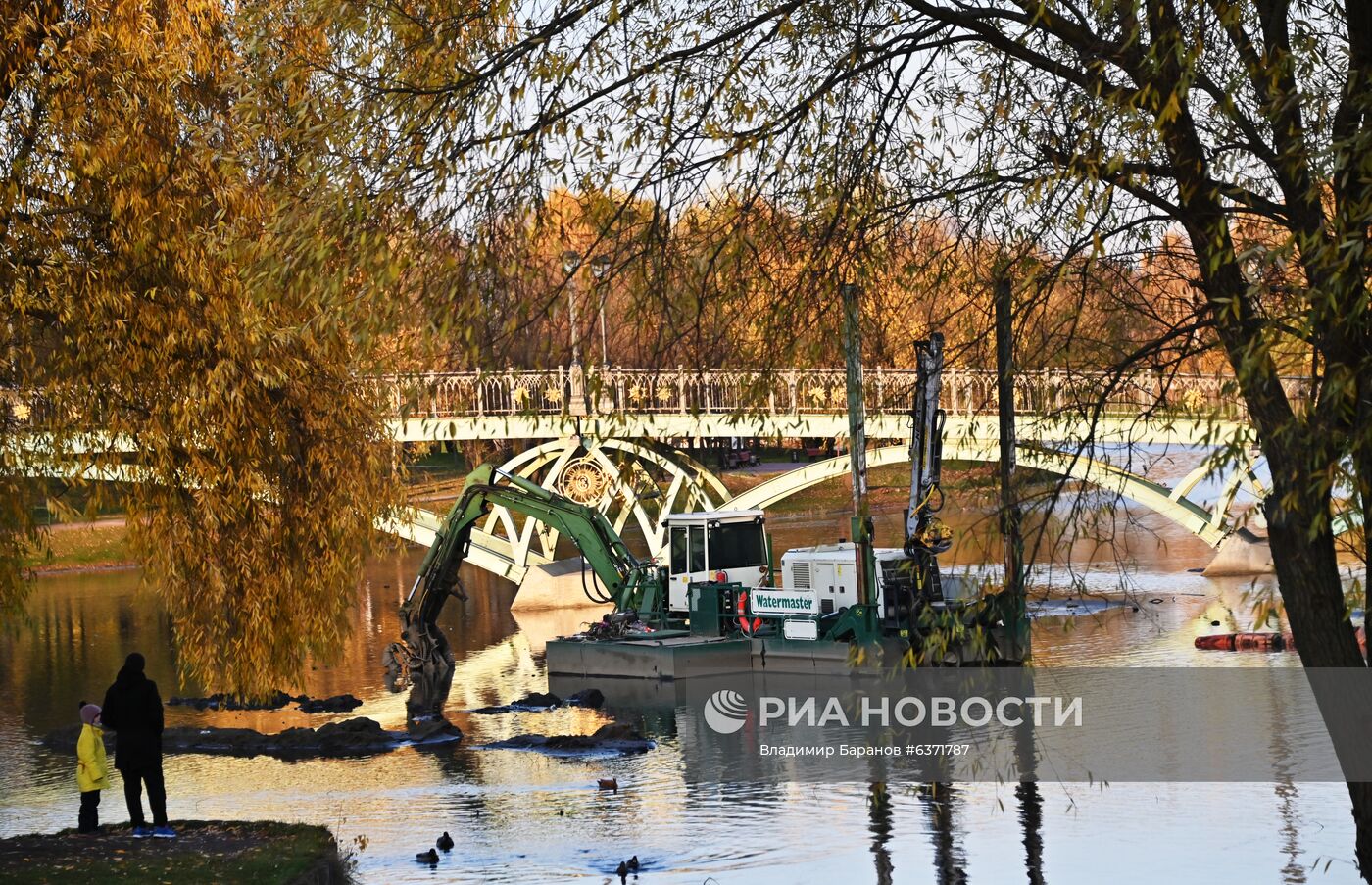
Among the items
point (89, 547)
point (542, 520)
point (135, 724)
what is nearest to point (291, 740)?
point (542, 520)

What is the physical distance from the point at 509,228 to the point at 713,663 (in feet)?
63.1

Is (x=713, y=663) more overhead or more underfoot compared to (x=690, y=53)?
more underfoot

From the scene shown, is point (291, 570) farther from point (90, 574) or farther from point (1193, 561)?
point (90, 574)

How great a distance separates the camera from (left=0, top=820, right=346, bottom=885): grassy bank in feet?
38.3

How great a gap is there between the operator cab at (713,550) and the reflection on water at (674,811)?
103 inches

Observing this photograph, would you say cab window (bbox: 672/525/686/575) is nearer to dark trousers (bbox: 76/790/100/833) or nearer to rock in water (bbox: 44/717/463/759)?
rock in water (bbox: 44/717/463/759)

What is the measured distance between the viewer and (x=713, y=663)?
27.6 meters

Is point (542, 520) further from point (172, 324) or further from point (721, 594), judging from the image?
point (172, 324)

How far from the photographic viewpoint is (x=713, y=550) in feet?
97.5

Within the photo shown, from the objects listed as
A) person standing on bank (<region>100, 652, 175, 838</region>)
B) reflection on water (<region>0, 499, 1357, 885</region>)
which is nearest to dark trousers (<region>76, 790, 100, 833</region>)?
person standing on bank (<region>100, 652, 175, 838</region>)

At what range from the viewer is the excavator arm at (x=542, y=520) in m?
30.2

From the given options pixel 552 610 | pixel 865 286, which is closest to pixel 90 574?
pixel 552 610

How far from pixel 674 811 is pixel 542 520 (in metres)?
13.2

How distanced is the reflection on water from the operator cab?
2.60 meters
